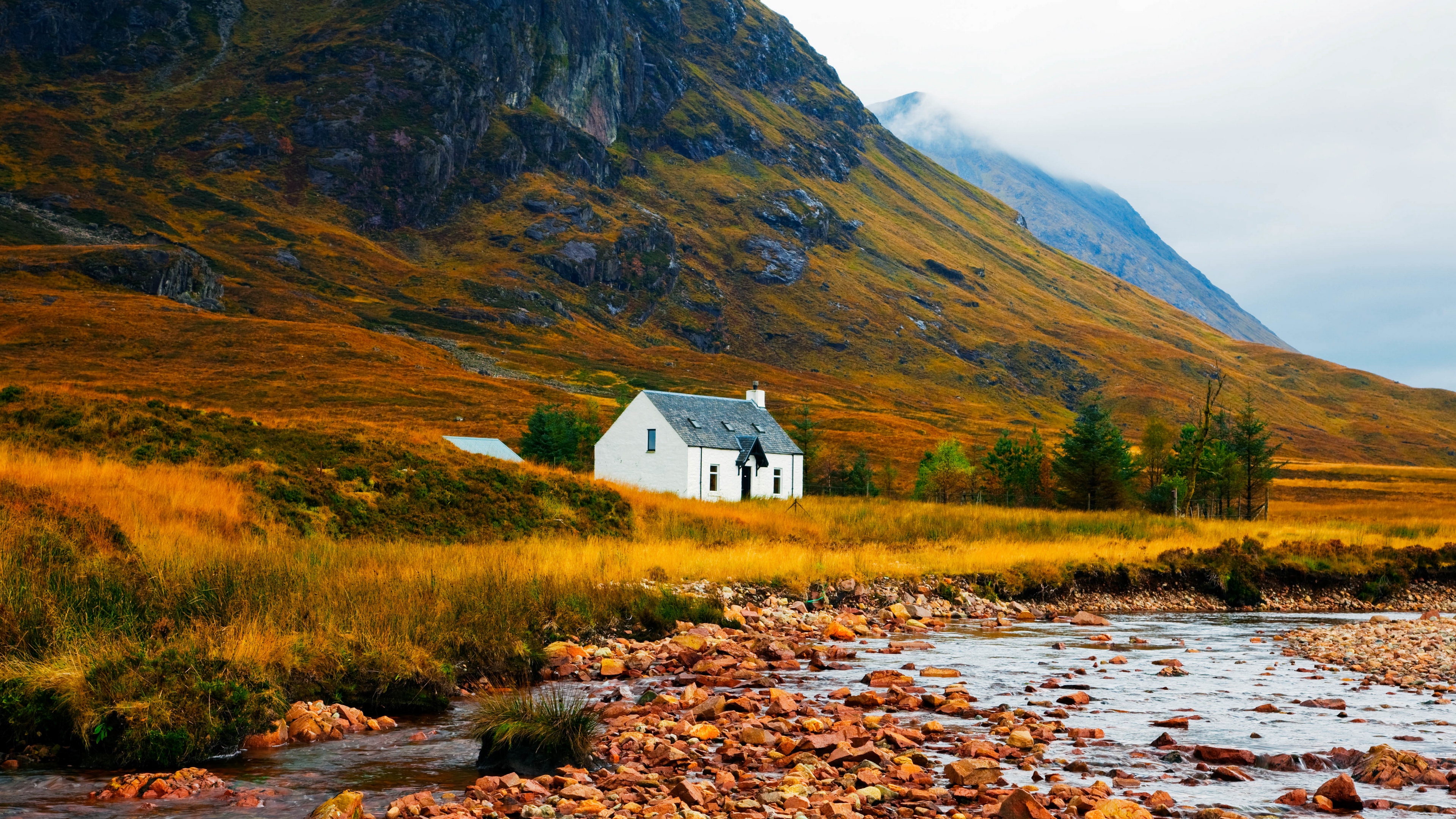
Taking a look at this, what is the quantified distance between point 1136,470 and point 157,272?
150 m

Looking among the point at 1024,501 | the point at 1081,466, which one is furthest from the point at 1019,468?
the point at 1081,466

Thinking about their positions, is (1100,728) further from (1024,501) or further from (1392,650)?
(1024,501)

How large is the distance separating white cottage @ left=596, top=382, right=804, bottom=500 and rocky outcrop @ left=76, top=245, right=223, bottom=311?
12236 centimetres

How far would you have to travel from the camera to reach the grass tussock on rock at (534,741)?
1067 centimetres

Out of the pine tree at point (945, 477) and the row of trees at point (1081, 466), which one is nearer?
the row of trees at point (1081, 466)

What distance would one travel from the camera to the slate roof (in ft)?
193

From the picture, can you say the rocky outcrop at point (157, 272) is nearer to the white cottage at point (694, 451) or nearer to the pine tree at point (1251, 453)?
the white cottage at point (694, 451)

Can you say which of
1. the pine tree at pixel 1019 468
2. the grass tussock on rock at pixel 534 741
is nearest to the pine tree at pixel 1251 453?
the pine tree at pixel 1019 468

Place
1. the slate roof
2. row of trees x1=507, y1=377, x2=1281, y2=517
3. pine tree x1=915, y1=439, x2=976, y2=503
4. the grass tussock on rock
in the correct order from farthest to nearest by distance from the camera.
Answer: pine tree x1=915, y1=439, x2=976, y2=503 → row of trees x1=507, y1=377, x2=1281, y2=517 → the slate roof → the grass tussock on rock

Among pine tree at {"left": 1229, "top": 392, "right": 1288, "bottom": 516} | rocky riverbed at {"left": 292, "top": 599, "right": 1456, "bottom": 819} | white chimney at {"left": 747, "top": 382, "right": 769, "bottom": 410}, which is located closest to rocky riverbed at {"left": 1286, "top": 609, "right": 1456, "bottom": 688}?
rocky riverbed at {"left": 292, "top": 599, "right": 1456, "bottom": 819}

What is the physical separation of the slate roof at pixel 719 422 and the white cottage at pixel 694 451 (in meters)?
0.06

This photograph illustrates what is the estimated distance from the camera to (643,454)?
5894 centimetres

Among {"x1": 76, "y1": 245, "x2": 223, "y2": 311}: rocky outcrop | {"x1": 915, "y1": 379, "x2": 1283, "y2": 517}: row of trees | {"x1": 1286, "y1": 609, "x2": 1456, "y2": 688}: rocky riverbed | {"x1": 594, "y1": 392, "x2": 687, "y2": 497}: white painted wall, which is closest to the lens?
{"x1": 1286, "y1": 609, "x2": 1456, "y2": 688}: rocky riverbed

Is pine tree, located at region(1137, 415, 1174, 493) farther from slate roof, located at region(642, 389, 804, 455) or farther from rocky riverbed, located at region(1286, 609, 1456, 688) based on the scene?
rocky riverbed, located at region(1286, 609, 1456, 688)
